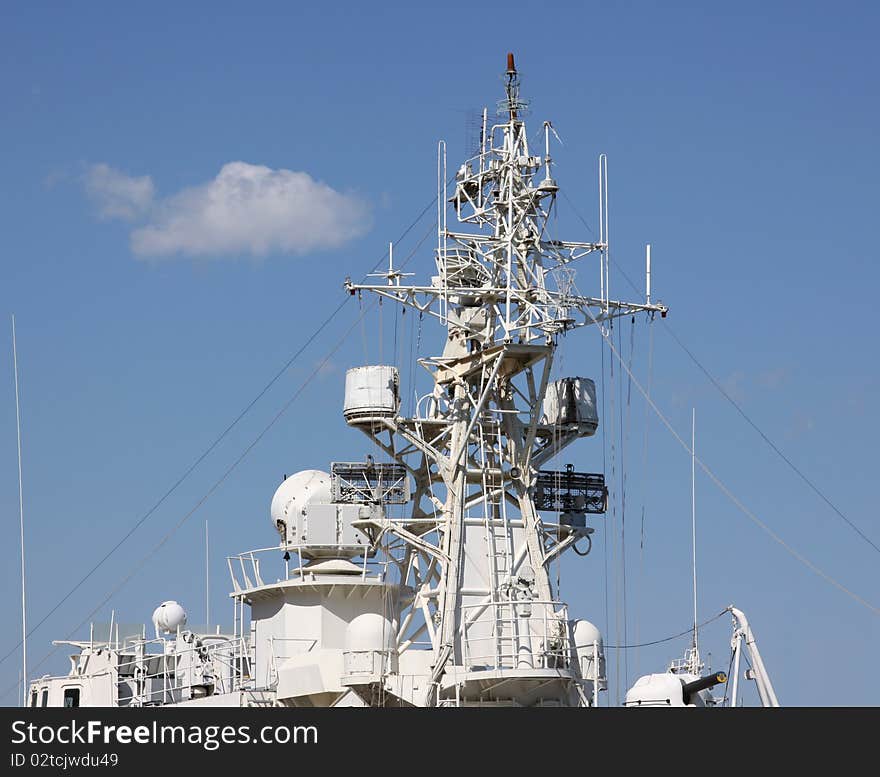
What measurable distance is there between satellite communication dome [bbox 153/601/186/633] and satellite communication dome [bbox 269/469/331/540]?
4111 millimetres

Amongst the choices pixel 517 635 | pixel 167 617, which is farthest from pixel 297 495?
pixel 517 635

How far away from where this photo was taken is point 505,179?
4306 centimetres

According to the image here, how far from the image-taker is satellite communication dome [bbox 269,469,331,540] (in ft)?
155

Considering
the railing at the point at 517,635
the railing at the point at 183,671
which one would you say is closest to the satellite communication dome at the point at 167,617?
the railing at the point at 183,671

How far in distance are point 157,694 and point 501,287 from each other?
15169mm

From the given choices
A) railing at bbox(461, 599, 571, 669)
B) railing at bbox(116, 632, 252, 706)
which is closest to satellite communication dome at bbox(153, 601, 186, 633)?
railing at bbox(116, 632, 252, 706)

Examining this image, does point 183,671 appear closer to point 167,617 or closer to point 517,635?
point 167,617

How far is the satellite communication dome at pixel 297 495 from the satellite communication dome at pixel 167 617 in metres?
4.11

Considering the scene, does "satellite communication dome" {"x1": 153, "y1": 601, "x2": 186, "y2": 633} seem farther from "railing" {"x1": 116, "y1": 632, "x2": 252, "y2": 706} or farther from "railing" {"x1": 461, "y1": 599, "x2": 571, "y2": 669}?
"railing" {"x1": 461, "y1": 599, "x2": 571, "y2": 669}

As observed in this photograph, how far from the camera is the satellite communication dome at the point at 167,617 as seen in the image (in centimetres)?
4934

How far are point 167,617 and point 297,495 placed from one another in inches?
216

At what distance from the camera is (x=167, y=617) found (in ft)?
162
